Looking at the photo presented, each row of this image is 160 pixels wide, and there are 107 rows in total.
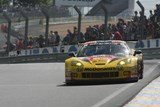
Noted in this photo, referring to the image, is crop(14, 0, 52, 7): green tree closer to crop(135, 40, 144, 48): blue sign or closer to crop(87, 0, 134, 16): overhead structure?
crop(87, 0, 134, 16): overhead structure

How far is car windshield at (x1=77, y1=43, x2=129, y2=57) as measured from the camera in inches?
634

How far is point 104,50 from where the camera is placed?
16.3m

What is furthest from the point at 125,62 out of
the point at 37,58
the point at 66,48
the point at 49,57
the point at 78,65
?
the point at 37,58

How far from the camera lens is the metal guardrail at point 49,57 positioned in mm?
27786

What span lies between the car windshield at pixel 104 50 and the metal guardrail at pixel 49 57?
11.4 m

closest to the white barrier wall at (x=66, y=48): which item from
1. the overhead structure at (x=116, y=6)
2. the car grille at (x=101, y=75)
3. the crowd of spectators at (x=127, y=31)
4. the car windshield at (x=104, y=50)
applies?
the crowd of spectators at (x=127, y=31)

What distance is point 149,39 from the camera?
92.1ft

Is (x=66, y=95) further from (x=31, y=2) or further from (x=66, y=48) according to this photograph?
(x=31, y=2)

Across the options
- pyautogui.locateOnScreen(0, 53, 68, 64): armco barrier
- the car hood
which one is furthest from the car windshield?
pyautogui.locateOnScreen(0, 53, 68, 64): armco barrier

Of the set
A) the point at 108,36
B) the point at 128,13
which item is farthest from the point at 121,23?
the point at 128,13

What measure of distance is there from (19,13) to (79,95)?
20092mm

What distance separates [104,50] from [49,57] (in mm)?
13726

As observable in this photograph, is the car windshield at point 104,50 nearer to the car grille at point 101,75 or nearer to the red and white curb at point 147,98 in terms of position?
the car grille at point 101,75

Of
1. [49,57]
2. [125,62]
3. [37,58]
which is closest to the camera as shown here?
[125,62]
